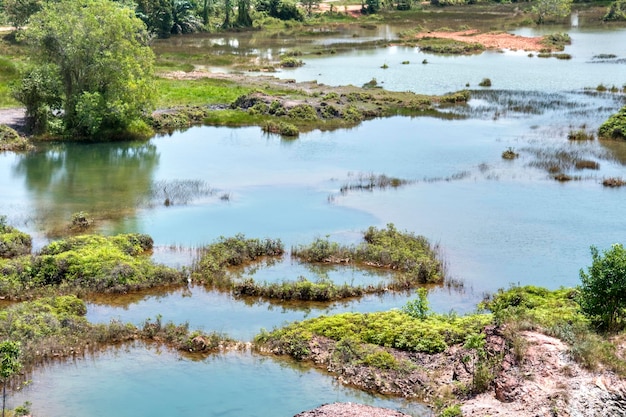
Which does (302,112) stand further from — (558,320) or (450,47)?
(450,47)

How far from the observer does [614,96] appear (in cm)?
5891

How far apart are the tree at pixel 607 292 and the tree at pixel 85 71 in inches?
1231

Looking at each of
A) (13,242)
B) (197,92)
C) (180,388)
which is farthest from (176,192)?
(197,92)

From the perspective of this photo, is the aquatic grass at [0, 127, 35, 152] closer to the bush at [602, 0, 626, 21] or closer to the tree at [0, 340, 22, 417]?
the tree at [0, 340, 22, 417]

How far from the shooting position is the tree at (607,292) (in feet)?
56.2

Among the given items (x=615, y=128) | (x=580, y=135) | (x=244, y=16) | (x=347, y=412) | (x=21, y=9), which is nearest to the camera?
(x=347, y=412)

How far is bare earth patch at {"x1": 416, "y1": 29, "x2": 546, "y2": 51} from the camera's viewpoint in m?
85.8

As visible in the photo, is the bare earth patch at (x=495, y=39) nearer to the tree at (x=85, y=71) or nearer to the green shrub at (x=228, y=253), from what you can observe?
the tree at (x=85, y=71)

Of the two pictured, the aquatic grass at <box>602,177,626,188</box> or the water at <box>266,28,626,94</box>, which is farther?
the water at <box>266,28,626,94</box>

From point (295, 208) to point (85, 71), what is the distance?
18.3m

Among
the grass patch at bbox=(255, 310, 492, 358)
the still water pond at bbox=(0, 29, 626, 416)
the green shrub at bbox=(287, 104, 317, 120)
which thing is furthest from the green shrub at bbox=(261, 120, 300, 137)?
the grass patch at bbox=(255, 310, 492, 358)

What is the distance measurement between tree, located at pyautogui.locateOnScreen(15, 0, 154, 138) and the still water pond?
196 cm

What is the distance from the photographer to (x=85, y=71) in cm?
4328

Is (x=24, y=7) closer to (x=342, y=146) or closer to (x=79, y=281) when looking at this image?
(x=342, y=146)
